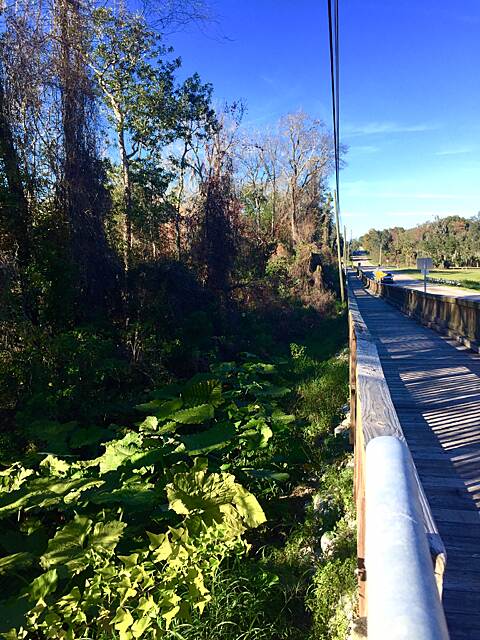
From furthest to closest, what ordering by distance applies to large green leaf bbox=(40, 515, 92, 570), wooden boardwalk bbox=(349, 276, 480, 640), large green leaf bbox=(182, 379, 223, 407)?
large green leaf bbox=(182, 379, 223, 407) → large green leaf bbox=(40, 515, 92, 570) → wooden boardwalk bbox=(349, 276, 480, 640)

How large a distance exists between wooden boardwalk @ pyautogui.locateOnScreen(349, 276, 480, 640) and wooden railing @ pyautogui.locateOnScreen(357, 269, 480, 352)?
0.41 metres

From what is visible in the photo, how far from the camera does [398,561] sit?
34.8 inches

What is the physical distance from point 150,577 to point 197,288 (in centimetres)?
989

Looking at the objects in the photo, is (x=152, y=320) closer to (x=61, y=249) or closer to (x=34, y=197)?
(x=61, y=249)

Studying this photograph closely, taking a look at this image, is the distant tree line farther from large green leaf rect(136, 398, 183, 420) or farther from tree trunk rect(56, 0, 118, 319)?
large green leaf rect(136, 398, 183, 420)

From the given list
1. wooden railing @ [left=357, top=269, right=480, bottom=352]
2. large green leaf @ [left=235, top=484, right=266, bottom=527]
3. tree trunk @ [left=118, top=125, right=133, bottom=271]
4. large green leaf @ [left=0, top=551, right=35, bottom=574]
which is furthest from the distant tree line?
large green leaf @ [left=0, top=551, right=35, bottom=574]

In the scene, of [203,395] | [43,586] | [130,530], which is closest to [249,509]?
[130,530]

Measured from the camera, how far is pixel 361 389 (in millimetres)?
2600

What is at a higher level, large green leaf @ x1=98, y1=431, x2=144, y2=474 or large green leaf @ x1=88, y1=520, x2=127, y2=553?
large green leaf @ x1=88, y1=520, x2=127, y2=553

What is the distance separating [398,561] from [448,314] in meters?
12.9

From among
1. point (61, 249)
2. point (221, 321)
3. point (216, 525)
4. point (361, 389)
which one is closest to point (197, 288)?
point (221, 321)

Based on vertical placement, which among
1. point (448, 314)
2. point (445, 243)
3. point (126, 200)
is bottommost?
point (448, 314)

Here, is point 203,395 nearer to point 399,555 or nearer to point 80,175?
point 80,175

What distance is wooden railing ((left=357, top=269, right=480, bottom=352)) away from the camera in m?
9.91
